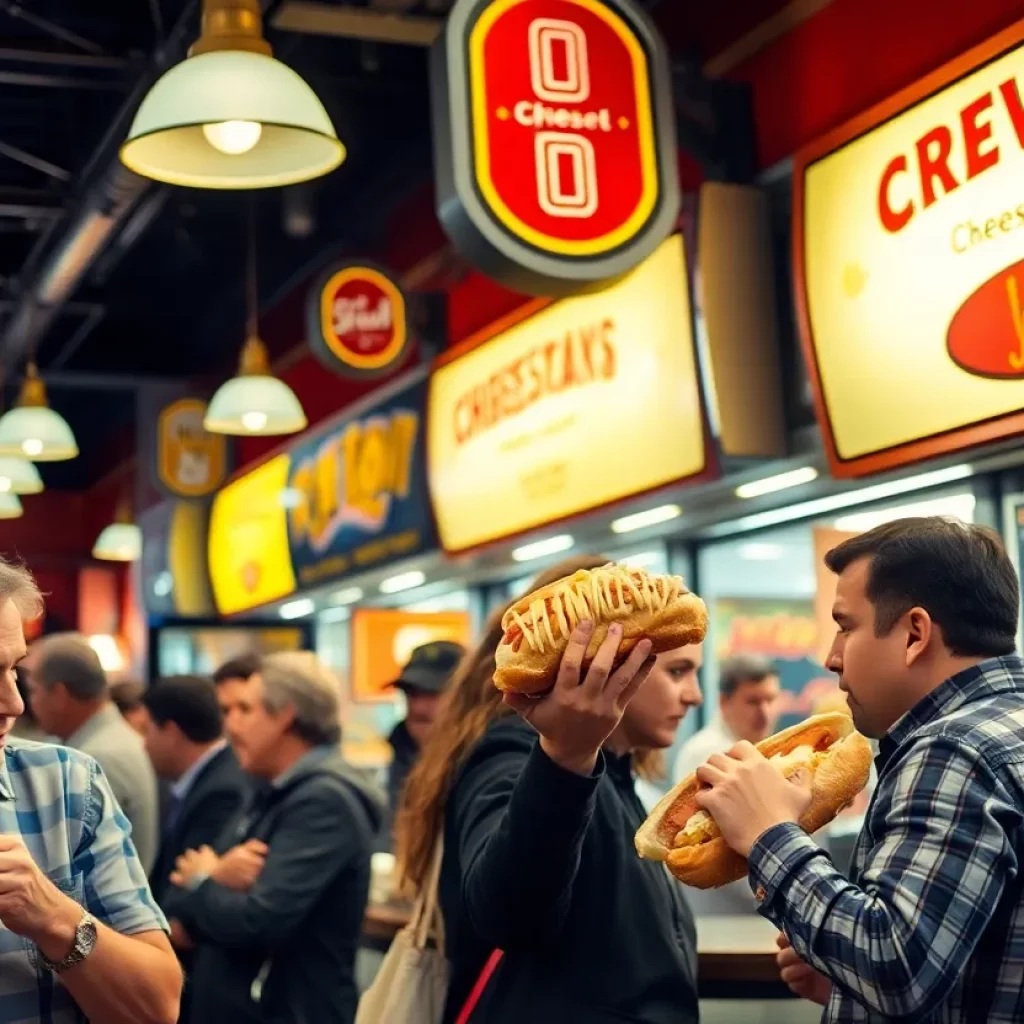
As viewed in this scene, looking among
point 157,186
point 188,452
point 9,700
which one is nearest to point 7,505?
point 188,452

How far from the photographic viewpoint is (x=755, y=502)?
618 centimetres

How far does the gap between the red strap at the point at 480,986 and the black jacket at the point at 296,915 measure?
1.49 metres

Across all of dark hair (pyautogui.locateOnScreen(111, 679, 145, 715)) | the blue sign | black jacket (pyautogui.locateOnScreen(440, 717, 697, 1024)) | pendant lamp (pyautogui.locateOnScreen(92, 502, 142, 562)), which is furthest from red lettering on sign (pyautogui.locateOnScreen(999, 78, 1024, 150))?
pendant lamp (pyautogui.locateOnScreen(92, 502, 142, 562))

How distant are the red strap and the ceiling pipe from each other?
5.23 metres

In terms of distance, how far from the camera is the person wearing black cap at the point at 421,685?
20.0ft

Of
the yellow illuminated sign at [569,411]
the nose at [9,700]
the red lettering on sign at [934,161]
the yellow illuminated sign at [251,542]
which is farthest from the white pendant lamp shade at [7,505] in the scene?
the nose at [9,700]

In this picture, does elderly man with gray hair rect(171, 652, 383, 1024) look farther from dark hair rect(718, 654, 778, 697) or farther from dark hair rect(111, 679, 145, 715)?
dark hair rect(111, 679, 145, 715)

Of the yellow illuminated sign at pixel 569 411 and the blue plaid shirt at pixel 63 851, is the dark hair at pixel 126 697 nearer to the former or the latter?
the yellow illuminated sign at pixel 569 411

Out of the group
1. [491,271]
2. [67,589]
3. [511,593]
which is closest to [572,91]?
[491,271]

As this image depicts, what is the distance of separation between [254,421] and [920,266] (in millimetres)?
3928

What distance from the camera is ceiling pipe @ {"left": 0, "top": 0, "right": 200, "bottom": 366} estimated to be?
302 inches

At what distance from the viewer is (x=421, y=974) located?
285 cm

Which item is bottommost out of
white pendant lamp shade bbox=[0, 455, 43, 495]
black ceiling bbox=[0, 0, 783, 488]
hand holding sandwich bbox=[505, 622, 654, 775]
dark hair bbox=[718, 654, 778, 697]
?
hand holding sandwich bbox=[505, 622, 654, 775]

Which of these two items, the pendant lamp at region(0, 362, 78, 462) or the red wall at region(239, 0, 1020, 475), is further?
the pendant lamp at region(0, 362, 78, 462)
